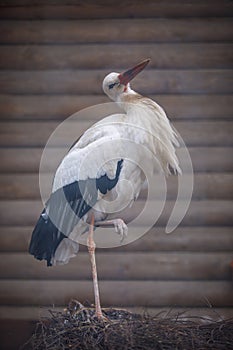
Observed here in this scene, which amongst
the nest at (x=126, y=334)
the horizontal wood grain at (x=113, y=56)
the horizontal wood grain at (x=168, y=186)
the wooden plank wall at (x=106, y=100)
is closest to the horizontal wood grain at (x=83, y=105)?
the wooden plank wall at (x=106, y=100)

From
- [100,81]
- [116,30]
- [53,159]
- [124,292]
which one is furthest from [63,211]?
[116,30]

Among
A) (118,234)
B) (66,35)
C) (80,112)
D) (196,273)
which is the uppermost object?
(66,35)

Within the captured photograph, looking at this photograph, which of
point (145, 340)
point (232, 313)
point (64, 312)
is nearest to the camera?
point (145, 340)

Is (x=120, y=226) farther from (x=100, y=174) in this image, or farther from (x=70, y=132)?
(x=70, y=132)

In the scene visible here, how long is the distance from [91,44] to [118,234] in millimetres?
713

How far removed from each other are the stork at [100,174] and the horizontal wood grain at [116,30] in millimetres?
273

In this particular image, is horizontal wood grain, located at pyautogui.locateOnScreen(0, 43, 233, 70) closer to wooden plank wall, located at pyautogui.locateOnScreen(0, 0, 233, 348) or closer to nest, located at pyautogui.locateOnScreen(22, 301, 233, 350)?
wooden plank wall, located at pyautogui.locateOnScreen(0, 0, 233, 348)

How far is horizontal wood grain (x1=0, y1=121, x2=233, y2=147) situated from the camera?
1913 millimetres

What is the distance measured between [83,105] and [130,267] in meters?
0.61

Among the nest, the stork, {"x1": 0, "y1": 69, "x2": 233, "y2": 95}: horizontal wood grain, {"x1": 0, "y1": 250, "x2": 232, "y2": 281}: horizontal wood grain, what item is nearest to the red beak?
the stork

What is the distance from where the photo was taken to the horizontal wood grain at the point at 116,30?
1.94 metres

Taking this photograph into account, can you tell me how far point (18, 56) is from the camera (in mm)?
1971

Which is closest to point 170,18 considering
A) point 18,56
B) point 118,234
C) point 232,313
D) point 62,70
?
point 62,70

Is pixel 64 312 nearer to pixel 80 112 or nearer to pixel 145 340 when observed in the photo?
pixel 145 340
